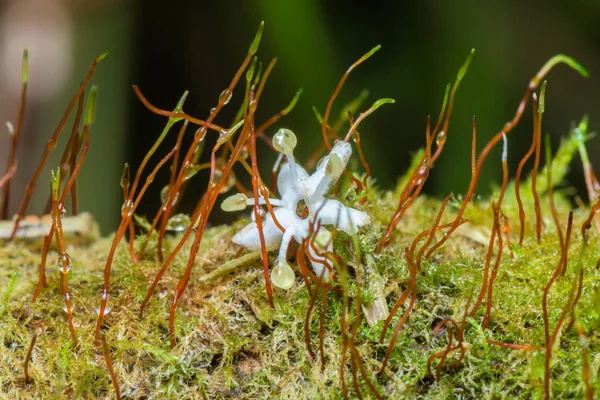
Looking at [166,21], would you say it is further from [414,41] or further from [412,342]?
[412,342]

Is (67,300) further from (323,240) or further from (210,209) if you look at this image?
(323,240)

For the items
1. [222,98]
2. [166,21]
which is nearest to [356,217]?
[222,98]

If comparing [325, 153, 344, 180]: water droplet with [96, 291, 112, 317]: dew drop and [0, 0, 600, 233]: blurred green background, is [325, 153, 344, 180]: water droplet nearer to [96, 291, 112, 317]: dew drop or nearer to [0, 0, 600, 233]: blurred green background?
[96, 291, 112, 317]: dew drop

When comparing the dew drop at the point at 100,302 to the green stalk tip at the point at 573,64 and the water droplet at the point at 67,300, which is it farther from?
the green stalk tip at the point at 573,64

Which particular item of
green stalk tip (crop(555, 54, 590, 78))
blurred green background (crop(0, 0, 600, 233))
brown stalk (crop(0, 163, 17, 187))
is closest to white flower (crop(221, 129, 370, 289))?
green stalk tip (crop(555, 54, 590, 78))

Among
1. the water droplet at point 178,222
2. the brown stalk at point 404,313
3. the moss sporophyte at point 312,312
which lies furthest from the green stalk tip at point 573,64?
the water droplet at point 178,222

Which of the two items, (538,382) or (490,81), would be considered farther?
(490,81)
